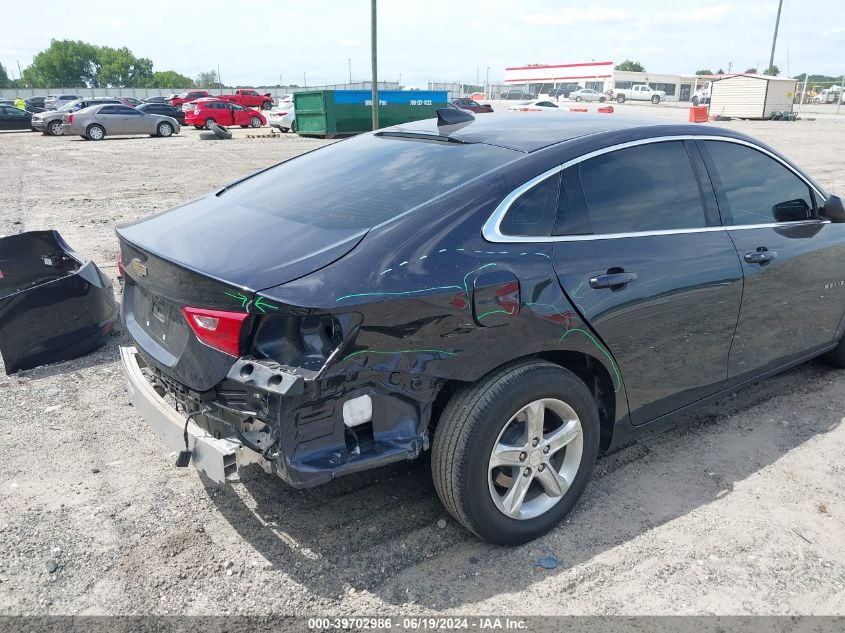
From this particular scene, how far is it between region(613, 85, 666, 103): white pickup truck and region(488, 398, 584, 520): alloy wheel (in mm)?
70416

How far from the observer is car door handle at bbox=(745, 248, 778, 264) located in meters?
3.58

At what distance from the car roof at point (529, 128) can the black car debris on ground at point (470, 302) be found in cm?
2

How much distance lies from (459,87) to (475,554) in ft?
233

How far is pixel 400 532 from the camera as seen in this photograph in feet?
10.1

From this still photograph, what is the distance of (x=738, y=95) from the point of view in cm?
3775

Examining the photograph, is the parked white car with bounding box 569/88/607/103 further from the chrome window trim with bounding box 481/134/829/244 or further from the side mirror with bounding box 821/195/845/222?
the chrome window trim with bounding box 481/134/829/244

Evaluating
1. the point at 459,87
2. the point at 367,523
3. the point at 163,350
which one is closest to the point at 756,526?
the point at 367,523

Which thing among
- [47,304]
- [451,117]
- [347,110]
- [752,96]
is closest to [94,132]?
[347,110]

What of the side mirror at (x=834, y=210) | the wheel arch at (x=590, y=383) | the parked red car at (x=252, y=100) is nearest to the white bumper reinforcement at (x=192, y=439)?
the wheel arch at (x=590, y=383)

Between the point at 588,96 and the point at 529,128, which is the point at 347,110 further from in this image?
the point at 588,96

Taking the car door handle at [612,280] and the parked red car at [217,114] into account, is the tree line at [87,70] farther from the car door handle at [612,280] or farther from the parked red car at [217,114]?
the car door handle at [612,280]

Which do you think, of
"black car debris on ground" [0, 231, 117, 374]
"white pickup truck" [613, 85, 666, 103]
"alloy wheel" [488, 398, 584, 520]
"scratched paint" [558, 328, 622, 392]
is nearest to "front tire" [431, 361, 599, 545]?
"alloy wheel" [488, 398, 584, 520]

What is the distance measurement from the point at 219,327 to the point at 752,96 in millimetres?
41194

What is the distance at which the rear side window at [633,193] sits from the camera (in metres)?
3.02
